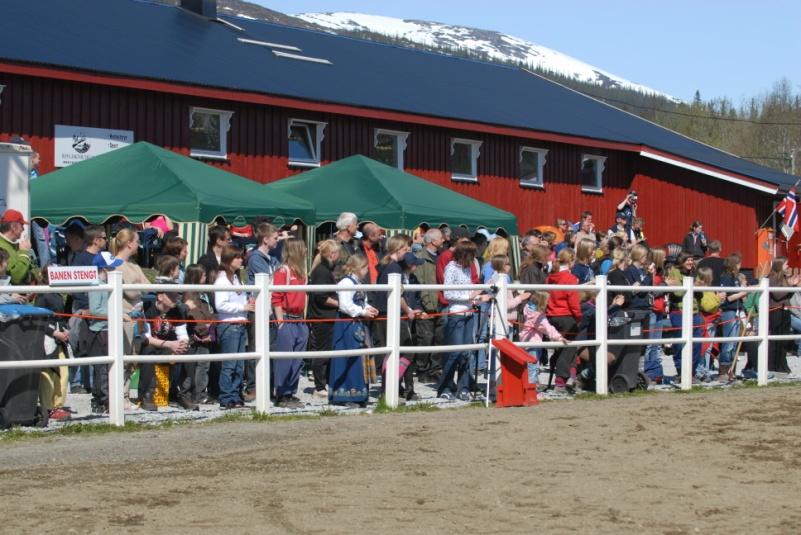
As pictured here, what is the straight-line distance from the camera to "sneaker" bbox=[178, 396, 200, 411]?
45.1ft

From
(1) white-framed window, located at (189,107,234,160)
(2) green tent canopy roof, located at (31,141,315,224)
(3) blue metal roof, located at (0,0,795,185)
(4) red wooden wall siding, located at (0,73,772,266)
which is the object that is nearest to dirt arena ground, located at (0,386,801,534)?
(2) green tent canopy roof, located at (31,141,315,224)

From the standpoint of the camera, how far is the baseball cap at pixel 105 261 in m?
13.7

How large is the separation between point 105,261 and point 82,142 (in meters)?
9.75

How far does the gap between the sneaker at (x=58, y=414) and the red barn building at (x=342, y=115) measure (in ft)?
33.7

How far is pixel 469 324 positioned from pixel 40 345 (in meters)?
5.14

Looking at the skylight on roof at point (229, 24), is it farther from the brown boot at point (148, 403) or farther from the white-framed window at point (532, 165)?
the brown boot at point (148, 403)

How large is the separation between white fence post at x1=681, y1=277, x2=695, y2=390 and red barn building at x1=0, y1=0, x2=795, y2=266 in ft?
35.1

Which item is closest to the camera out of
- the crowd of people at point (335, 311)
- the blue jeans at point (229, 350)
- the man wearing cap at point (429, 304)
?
the crowd of people at point (335, 311)

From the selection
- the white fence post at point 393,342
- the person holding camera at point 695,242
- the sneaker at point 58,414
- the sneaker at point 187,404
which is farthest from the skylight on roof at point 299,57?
the sneaker at point 58,414

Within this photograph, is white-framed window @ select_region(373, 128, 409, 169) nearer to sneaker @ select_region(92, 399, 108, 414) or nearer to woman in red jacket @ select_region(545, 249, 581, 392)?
woman in red jacket @ select_region(545, 249, 581, 392)

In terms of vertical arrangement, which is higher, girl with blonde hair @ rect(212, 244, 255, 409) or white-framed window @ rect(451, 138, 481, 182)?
white-framed window @ rect(451, 138, 481, 182)

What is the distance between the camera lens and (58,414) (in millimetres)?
12719

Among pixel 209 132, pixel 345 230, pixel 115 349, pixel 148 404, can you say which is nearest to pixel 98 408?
pixel 148 404

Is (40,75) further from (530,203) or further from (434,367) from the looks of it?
(530,203)
